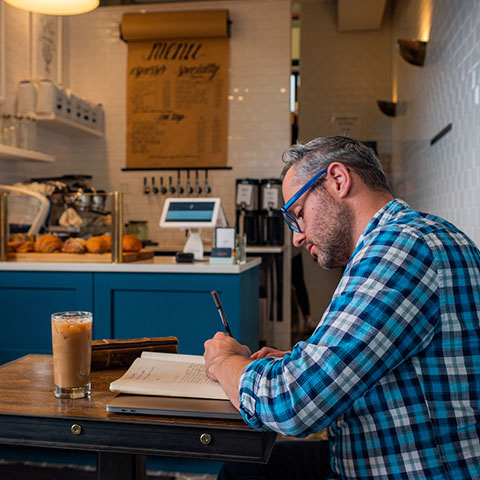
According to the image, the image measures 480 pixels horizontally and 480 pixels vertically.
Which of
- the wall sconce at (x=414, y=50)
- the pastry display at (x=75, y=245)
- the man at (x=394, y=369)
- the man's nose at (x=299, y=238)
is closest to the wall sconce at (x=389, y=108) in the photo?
the wall sconce at (x=414, y=50)

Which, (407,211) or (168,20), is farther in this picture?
(168,20)

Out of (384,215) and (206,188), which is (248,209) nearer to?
(206,188)

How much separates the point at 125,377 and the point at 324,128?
670 centimetres

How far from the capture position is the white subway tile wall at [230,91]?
19.9ft

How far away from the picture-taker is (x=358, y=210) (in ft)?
4.06

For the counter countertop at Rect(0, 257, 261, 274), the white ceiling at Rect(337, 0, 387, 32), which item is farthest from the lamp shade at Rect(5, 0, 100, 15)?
the white ceiling at Rect(337, 0, 387, 32)

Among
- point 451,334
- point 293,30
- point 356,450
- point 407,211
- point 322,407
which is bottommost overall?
point 356,450

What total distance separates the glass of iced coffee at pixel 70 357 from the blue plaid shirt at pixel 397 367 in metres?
0.43

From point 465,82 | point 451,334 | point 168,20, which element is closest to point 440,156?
point 465,82

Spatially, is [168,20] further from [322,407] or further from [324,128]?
[322,407]

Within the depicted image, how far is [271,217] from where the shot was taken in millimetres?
5676

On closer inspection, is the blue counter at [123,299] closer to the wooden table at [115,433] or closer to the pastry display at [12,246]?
the pastry display at [12,246]

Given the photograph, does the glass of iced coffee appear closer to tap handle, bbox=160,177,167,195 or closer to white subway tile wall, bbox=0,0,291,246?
white subway tile wall, bbox=0,0,291,246

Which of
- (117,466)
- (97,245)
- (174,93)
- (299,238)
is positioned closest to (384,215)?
(299,238)
